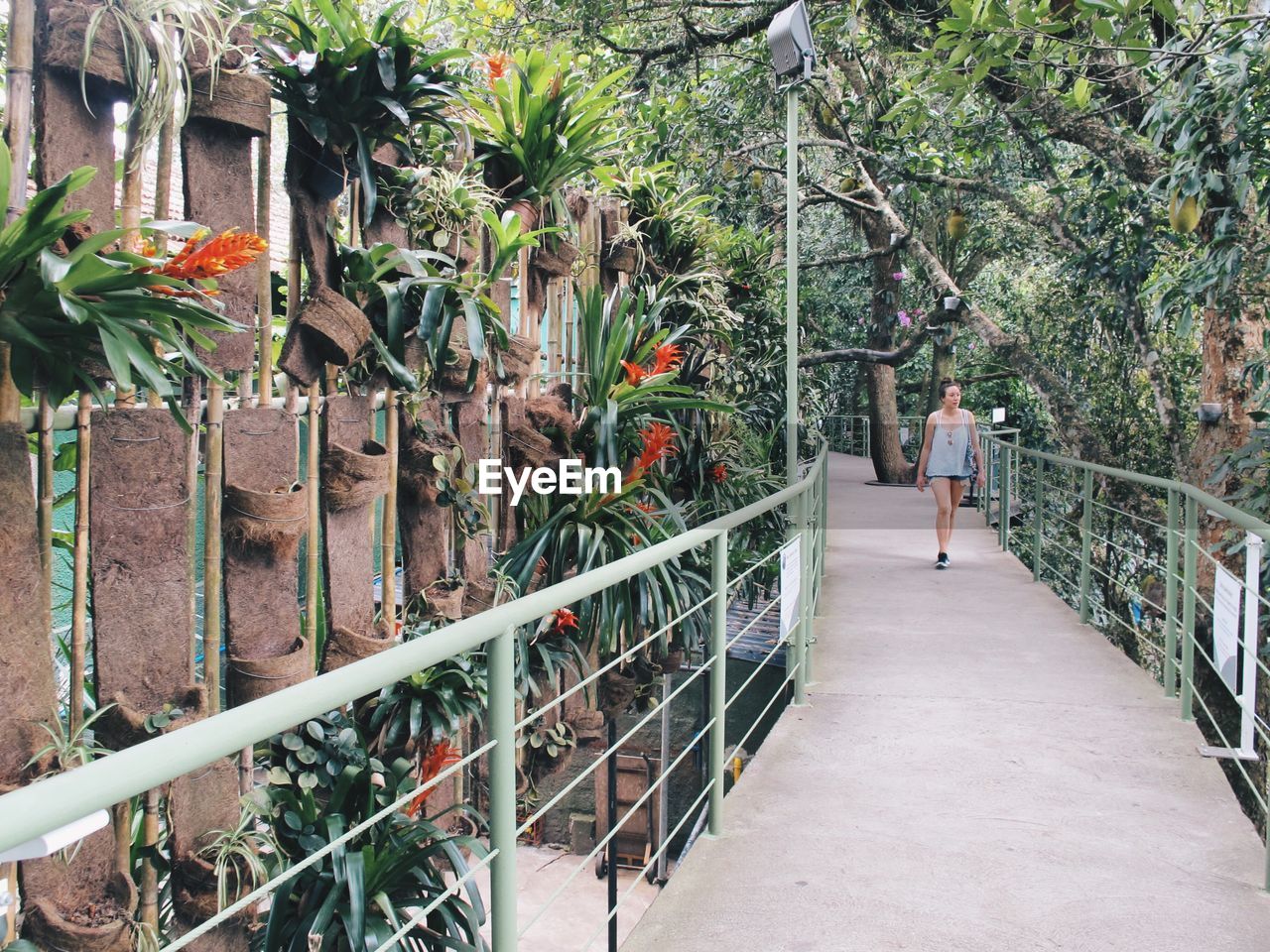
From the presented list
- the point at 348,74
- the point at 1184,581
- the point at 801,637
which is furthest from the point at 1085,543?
the point at 348,74

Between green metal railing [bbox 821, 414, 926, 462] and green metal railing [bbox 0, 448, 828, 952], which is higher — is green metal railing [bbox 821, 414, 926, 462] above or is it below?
above

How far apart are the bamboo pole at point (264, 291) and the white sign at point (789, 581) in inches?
80.9

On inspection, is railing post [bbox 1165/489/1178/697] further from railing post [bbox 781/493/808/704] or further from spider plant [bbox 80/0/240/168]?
spider plant [bbox 80/0/240/168]

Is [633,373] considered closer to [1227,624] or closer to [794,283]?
[794,283]

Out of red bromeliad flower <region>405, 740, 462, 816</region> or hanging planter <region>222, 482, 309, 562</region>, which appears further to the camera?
red bromeliad flower <region>405, 740, 462, 816</region>

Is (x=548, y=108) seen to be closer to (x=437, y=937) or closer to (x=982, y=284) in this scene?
(x=437, y=937)

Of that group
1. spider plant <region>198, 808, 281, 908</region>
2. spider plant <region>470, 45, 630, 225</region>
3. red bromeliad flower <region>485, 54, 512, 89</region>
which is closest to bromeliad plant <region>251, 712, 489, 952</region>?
spider plant <region>198, 808, 281, 908</region>

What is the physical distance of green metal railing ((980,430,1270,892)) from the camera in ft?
11.6

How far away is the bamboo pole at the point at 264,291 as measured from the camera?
2711 mm

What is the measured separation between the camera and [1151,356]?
750cm

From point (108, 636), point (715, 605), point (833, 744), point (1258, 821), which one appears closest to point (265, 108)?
point (108, 636)

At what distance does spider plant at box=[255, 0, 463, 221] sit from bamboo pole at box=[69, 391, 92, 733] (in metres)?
1.01

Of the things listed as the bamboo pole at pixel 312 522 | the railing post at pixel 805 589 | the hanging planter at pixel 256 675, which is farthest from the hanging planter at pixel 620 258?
the hanging planter at pixel 256 675

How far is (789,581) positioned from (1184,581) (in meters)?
1.77
